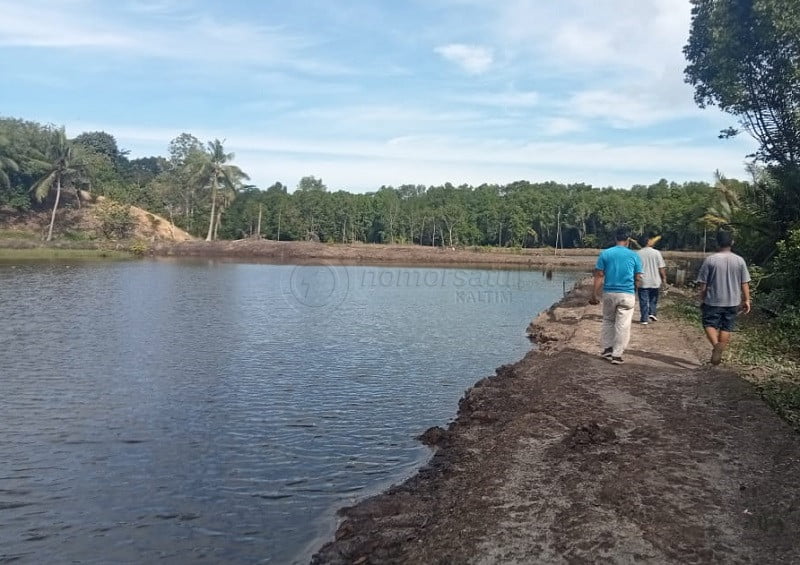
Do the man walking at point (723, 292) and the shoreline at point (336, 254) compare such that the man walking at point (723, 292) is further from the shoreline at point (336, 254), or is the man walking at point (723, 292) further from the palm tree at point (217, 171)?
the palm tree at point (217, 171)

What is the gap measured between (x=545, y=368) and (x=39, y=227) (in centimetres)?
7761

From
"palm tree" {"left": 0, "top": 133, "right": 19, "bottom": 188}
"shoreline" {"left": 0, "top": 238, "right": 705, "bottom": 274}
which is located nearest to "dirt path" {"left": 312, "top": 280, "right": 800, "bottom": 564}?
"shoreline" {"left": 0, "top": 238, "right": 705, "bottom": 274}

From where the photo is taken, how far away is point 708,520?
15.9 ft

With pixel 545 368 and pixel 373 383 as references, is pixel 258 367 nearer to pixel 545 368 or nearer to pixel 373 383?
pixel 373 383

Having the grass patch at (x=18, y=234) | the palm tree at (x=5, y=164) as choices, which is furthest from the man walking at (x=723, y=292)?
the palm tree at (x=5, y=164)

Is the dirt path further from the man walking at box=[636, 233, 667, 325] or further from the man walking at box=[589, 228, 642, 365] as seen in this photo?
the man walking at box=[636, 233, 667, 325]

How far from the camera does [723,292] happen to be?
34.0 ft

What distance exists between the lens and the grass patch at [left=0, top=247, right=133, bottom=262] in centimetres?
5204

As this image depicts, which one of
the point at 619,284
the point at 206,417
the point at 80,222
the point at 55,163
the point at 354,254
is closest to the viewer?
the point at 206,417

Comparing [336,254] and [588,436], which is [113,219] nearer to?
[336,254]

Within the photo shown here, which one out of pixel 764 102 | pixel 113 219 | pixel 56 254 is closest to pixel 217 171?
pixel 113 219

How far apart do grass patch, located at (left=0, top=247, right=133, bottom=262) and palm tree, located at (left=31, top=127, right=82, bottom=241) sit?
10673mm

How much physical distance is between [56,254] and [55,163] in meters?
18.8

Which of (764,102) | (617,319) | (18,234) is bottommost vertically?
(617,319)
